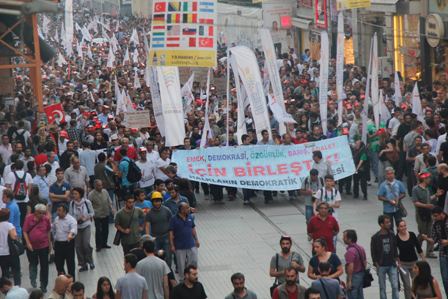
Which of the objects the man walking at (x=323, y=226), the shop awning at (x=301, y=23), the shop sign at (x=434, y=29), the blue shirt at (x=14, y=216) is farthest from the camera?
the shop awning at (x=301, y=23)

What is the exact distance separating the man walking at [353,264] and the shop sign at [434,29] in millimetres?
22015

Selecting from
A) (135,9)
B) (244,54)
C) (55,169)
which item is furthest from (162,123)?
(135,9)

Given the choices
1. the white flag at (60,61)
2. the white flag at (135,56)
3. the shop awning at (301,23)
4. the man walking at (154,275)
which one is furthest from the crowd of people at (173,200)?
the shop awning at (301,23)

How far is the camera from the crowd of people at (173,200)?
14711 millimetres

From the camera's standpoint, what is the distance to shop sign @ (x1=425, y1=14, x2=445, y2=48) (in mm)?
36688

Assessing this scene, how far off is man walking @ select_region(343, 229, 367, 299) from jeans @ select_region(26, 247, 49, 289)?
4.31 metres

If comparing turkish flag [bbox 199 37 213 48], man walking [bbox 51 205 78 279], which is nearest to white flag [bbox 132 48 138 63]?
turkish flag [bbox 199 37 213 48]

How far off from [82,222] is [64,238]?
0.93m

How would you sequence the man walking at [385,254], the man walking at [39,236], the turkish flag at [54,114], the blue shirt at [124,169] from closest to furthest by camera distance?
1. the man walking at [385,254]
2. the man walking at [39,236]
3. the blue shirt at [124,169]
4. the turkish flag at [54,114]

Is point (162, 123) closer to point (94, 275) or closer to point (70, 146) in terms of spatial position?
point (70, 146)

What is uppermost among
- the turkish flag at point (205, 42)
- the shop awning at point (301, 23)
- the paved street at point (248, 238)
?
the shop awning at point (301, 23)

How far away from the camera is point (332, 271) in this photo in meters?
14.6

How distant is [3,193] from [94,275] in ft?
5.74

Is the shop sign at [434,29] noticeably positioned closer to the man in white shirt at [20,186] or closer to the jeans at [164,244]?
the man in white shirt at [20,186]
